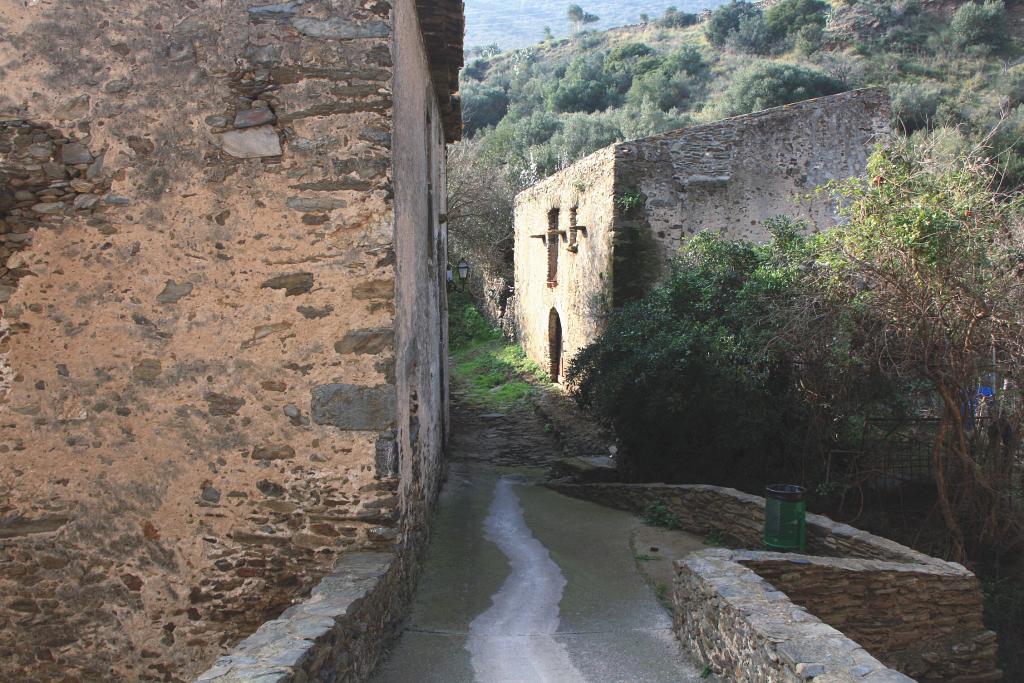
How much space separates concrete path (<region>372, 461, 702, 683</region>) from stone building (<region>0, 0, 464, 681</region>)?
880 mm

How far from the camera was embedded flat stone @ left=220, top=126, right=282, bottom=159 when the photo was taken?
4.57m

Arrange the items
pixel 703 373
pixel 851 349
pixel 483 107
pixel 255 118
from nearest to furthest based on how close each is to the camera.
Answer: pixel 255 118
pixel 851 349
pixel 703 373
pixel 483 107

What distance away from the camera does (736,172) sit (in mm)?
12203

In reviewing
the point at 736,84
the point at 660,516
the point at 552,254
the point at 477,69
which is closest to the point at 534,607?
the point at 660,516

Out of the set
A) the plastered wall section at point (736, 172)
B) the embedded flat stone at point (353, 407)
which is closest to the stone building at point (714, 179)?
the plastered wall section at point (736, 172)

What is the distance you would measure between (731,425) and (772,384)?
0.83 metres

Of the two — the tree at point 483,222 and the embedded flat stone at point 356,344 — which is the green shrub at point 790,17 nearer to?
the tree at point 483,222

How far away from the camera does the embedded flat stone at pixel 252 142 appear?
457cm

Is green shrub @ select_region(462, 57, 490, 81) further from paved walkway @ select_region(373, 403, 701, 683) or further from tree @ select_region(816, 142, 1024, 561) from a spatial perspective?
paved walkway @ select_region(373, 403, 701, 683)

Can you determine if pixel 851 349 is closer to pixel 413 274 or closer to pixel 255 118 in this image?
pixel 413 274

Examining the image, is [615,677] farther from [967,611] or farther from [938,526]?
[938,526]

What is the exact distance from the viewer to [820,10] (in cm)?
3916

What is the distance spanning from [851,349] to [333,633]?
6.36 m

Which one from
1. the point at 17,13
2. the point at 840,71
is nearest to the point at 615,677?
the point at 17,13
